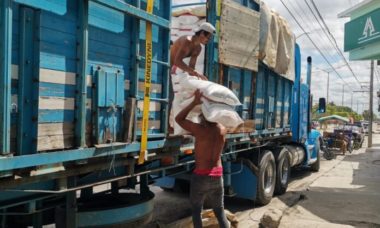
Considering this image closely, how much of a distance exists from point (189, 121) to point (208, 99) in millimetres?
298

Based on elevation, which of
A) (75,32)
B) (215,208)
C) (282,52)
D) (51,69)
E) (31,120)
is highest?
(282,52)

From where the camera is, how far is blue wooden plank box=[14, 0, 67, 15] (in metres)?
2.91

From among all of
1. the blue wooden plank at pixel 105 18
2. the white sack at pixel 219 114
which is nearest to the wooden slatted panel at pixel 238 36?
the white sack at pixel 219 114

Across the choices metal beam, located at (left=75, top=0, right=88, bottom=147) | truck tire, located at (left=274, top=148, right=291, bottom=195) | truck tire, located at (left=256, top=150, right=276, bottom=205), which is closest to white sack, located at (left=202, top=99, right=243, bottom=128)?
metal beam, located at (left=75, top=0, right=88, bottom=147)

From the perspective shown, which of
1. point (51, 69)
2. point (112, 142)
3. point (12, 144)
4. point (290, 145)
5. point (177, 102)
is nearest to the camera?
point (12, 144)

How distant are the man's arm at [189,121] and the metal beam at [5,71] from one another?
2162 millimetres

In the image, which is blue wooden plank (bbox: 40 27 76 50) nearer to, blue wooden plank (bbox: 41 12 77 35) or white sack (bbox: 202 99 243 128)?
blue wooden plank (bbox: 41 12 77 35)

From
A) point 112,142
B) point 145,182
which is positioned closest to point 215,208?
point 145,182

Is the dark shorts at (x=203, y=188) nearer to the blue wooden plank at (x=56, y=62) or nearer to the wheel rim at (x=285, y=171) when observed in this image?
the blue wooden plank at (x=56, y=62)

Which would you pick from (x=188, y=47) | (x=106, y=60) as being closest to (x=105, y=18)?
(x=106, y=60)

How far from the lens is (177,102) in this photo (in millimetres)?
4789

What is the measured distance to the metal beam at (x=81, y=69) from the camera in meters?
3.33

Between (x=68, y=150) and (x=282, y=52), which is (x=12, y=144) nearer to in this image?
(x=68, y=150)

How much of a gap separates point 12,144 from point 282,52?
6.18m
